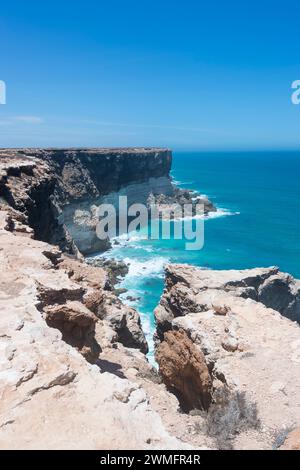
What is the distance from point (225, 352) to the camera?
37.7 ft

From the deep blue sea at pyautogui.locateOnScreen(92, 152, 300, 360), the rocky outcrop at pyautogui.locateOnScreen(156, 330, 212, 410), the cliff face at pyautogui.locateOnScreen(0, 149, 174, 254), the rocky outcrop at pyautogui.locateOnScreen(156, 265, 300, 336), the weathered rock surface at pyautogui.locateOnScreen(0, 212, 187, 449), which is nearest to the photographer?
the weathered rock surface at pyautogui.locateOnScreen(0, 212, 187, 449)

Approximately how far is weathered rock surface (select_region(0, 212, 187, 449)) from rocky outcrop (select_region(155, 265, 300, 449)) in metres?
2.09

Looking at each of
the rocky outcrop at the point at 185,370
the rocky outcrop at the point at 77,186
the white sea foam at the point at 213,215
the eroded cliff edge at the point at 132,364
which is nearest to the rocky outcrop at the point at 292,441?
the eroded cliff edge at the point at 132,364

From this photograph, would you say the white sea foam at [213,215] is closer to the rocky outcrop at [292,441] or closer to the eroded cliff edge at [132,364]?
the eroded cliff edge at [132,364]

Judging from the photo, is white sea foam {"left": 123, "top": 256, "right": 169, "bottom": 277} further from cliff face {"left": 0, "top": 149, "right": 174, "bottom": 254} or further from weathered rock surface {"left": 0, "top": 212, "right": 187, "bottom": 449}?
weathered rock surface {"left": 0, "top": 212, "right": 187, "bottom": 449}

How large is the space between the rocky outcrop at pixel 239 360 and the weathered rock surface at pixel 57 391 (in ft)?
6.86

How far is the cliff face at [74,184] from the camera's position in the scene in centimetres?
2423

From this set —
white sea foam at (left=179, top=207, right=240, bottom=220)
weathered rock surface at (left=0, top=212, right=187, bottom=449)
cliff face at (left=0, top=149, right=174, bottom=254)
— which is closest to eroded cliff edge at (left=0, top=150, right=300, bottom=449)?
weathered rock surface at (left=0, top=212, right=187, bottom=449)

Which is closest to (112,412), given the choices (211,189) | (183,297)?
(183,297)

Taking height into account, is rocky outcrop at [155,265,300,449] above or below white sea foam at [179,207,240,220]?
above

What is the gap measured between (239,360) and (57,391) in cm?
580

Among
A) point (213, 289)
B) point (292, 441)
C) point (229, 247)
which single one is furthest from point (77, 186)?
point (292, 441)

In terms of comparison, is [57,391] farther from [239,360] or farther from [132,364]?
[132,364]

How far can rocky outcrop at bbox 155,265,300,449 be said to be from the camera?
808cm
